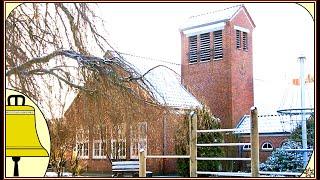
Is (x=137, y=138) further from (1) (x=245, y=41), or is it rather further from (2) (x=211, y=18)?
(1) (x=245, y=41)

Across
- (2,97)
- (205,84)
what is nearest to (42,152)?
(2,97)

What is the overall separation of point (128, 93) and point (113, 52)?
384 millimetres

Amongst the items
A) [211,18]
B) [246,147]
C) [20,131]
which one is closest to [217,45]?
[211,18]

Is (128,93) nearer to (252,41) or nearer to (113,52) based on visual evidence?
(113,52)

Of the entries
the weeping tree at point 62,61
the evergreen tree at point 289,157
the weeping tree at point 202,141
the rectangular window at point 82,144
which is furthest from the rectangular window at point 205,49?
the rectangular window at point 82,144

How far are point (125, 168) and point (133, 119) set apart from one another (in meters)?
0.46

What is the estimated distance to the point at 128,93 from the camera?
16.2 ft

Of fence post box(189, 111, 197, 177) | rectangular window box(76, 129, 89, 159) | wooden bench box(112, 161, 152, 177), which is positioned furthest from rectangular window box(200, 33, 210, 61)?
rectangular window box(76, 129, 89, 159)

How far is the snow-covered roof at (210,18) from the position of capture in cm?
496

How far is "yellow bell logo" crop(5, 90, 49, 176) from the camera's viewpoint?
13.3 feet

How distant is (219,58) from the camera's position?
18.9 ft

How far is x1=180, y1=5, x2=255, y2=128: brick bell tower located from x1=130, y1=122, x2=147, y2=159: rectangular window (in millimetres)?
795

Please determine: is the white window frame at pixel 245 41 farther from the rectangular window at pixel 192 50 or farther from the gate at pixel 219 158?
the gate at pixel 219 158

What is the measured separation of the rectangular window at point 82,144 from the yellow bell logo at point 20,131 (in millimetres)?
615
